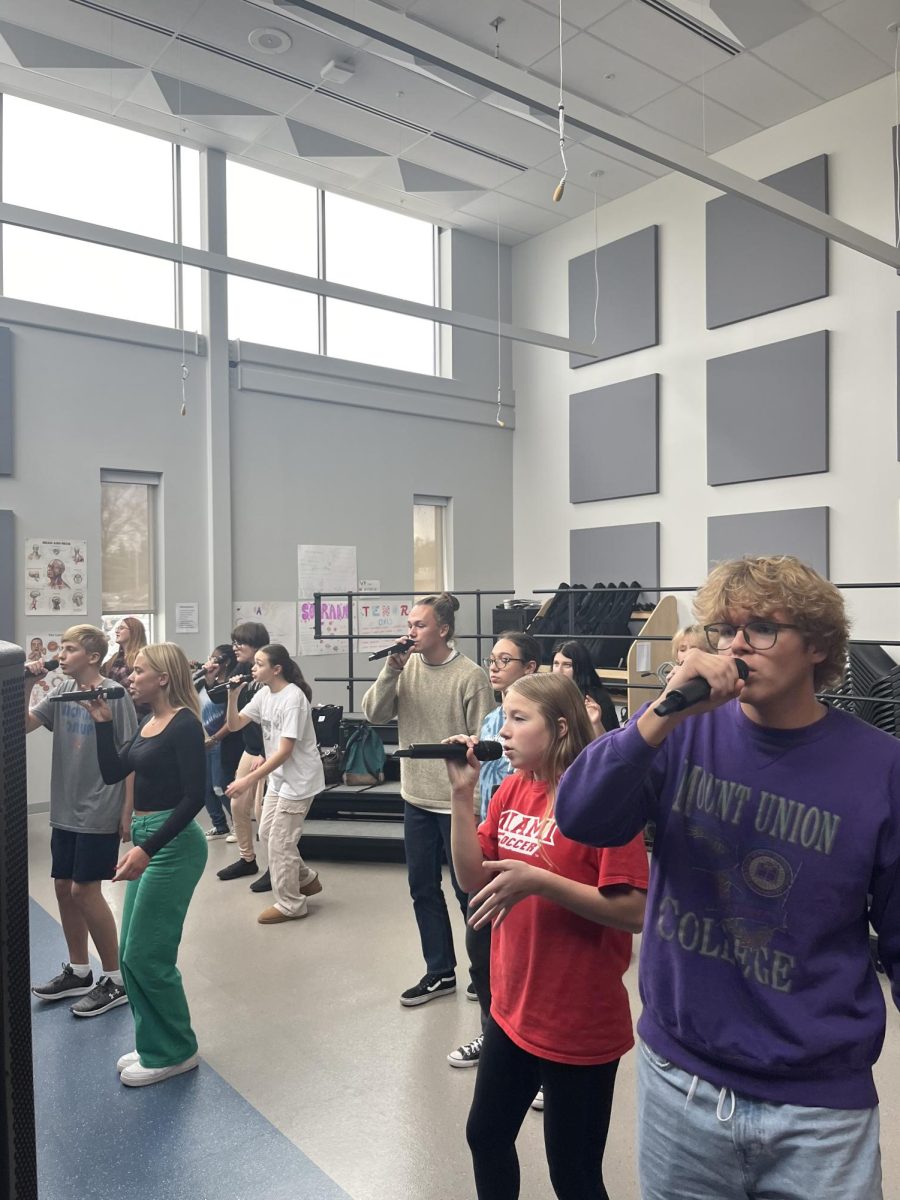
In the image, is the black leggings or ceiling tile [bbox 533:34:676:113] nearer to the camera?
the black leggings

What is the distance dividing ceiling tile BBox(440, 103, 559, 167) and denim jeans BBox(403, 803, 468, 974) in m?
5.56


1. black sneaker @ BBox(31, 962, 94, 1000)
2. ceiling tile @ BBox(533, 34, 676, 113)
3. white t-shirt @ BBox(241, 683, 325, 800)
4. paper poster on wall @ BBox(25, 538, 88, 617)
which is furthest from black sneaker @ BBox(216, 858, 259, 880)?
ceiling tile @ BBox(533, 34, 676, 113)

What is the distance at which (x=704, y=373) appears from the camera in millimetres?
7543

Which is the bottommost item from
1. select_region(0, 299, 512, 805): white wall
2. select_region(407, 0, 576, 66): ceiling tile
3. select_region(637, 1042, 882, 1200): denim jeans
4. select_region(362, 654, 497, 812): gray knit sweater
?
select_region(637, 1042, 882, 1200): denim jeans

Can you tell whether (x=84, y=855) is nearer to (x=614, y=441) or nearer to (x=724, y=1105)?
(x=724, y=1105)

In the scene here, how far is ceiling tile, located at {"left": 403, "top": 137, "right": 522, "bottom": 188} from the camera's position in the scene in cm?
734

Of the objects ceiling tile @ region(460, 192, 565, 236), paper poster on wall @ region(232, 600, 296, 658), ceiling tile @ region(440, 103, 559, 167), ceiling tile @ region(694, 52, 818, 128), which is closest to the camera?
ceiling tile @ region(694, 52, 818, 128)

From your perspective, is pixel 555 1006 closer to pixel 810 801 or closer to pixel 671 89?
pixel 810 801

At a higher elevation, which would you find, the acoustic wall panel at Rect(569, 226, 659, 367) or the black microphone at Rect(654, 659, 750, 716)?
the acoustic wall panel at Rect(569, 226, 659, 367)

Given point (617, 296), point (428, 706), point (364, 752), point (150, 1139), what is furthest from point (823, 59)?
point (150, 1139)

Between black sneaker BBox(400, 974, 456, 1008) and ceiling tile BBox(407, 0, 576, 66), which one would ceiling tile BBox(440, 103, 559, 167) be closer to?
ceiling tile BBox(407, 0, 576, 66)

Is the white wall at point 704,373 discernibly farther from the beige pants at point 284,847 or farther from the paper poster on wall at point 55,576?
the paper poster on wall at point 55,576

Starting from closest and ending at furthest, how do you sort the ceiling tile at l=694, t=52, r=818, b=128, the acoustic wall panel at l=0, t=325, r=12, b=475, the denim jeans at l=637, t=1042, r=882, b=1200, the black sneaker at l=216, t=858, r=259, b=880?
the denim jeans at l=637, t=1042, r=882, b=1200 → the black sneaker at l=216, t=858, r=259, b=880 → the ceiling tile at l=694, t=52, r=818, b=128 → the acoustic wall panel at l=0, t=325, r=12, b=475

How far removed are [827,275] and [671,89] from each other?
71.8 inches
